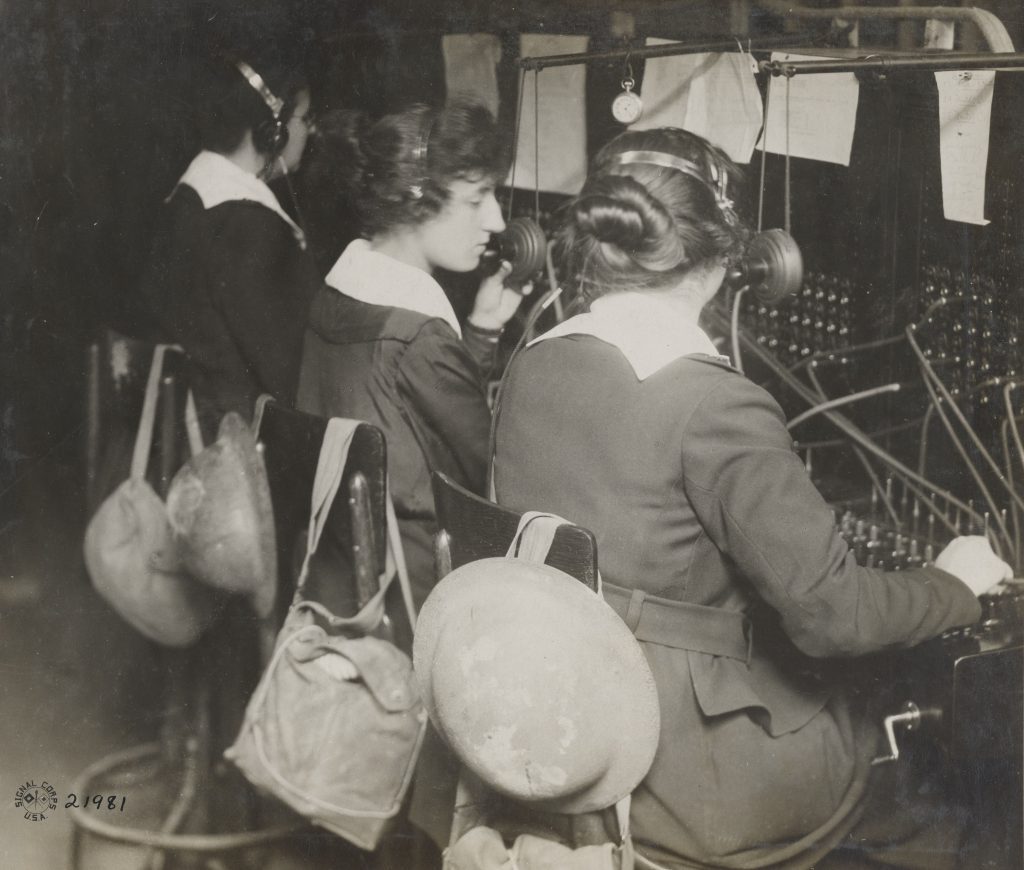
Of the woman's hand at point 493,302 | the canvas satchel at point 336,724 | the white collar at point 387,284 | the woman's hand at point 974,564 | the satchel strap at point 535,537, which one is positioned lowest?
the canvas satchel at point 336,724

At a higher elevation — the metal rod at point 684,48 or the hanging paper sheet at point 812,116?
the metal rod at point 684,48

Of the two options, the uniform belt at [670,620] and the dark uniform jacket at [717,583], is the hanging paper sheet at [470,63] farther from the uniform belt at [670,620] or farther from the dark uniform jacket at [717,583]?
the uniform belt at [670,620]

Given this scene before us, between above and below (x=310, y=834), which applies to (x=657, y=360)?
above

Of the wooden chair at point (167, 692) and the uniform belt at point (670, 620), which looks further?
the wooden chair at point (167, 692)

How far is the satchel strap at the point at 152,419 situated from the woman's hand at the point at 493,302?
0.64 metres

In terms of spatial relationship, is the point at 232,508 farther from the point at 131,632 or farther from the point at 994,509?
the point at 994,509

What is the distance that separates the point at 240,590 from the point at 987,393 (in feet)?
4.96

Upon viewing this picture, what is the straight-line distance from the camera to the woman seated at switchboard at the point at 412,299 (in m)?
1.95

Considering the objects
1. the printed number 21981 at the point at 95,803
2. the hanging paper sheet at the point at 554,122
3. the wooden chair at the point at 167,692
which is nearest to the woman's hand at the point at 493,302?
the hanging paper sheet at the point at 554,122

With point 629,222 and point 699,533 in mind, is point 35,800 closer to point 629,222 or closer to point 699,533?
point 699,533

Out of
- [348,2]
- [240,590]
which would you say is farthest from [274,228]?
[240,590]

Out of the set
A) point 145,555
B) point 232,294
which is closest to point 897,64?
point 232,294

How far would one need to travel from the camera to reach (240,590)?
2158 mm

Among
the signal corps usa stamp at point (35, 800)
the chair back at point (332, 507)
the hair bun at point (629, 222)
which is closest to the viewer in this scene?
the hair bun at point (629, 222)
